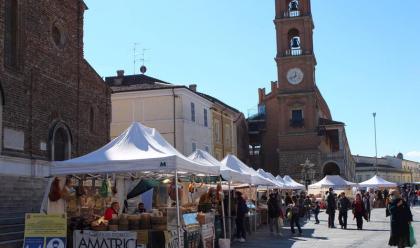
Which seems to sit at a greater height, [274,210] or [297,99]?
[297,99]

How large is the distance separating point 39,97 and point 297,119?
46062 millimetres

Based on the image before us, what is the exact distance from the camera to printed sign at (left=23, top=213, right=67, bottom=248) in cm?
1041

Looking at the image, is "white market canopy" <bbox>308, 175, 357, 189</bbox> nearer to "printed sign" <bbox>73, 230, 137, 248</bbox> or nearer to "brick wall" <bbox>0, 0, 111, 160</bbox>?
"brick wall" <bbox>0, 0, 111, 160</bbox>

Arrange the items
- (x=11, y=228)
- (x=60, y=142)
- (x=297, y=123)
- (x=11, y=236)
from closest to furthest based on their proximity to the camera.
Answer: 1. (x=11, y=236)
2. (x=11, y=228)
3. (x=60, y=142)
4. (x=297, y=123)

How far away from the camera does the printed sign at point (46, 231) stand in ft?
34.2

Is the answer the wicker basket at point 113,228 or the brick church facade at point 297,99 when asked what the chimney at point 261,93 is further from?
the wicker basket at point 113,228

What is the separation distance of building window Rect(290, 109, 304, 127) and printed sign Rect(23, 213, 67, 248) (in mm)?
55162

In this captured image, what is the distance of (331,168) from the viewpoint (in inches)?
2608

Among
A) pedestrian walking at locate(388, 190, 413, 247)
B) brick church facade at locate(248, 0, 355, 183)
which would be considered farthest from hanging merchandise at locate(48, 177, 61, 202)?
brick church facade at locate(248, 0, 355, 183)

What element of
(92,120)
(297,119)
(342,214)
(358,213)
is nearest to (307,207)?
(342,214)

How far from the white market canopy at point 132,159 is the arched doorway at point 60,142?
979 centimetres

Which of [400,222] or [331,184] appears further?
[331,184]

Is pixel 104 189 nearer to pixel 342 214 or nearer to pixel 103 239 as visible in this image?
pixel 103 239

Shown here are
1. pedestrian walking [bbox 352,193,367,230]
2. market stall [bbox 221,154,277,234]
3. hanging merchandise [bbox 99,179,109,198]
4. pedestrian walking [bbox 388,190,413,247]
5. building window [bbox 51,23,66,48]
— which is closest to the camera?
pedestrian walking [bbox 388,190,413,247]
